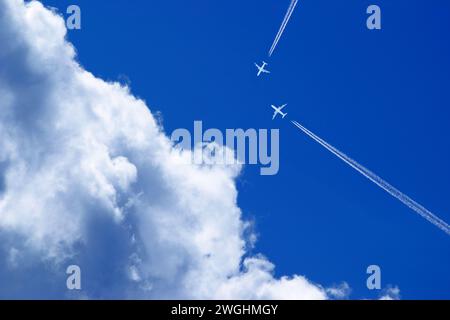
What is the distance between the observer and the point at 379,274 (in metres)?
57.7
